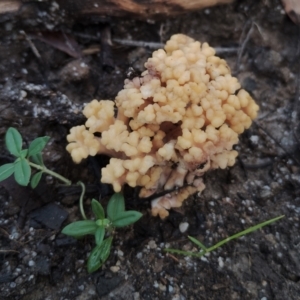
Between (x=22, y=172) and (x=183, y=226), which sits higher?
(x=22, y=172)

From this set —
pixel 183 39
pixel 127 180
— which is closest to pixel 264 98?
pixel 183 39

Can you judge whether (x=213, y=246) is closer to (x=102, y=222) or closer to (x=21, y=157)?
(x=102, y=222)

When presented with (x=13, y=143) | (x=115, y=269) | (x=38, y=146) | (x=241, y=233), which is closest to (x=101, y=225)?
(x=115, y=269)

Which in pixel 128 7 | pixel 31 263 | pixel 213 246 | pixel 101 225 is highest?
pixel 128 7

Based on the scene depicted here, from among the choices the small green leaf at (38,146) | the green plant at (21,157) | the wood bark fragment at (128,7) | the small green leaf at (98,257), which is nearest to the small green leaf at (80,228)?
the small green leaf at (98,257)

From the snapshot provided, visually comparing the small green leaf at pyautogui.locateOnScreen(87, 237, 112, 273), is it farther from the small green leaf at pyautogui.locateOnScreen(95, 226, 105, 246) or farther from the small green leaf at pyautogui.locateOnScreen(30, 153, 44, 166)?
the small green leaf at pyautogui.locateOnScreen(30, 153, 44, 166)

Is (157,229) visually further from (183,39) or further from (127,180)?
(183,39)

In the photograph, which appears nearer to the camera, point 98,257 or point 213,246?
point 98,257
